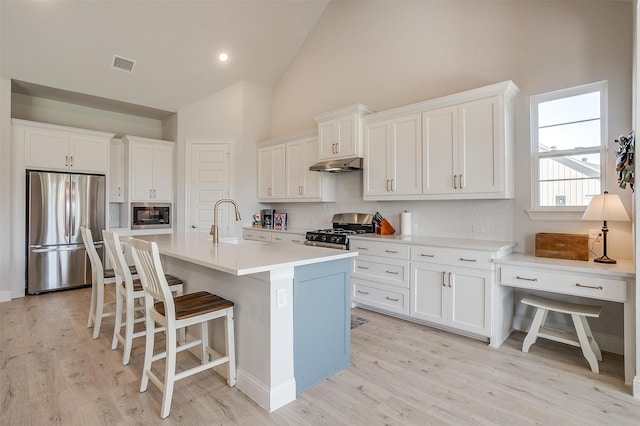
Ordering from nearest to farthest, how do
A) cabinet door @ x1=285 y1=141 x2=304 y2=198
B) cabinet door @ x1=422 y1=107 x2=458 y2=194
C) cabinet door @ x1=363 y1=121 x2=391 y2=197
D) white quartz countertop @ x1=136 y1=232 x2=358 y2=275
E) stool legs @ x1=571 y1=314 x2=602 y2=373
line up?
white quartz countertop @ x1=136 y1=232 x2=358 y2=275 → stool legs @ x1=571 y1=314 x2=602 y2=373 → cabinet door @ x1=422 y1=107 x2=458 y2=194 → cabinet door @ x1=363 y1=121 x2=391 y2=197 → cabinet door @ x1=285 y1=141 x2=304 y2=198

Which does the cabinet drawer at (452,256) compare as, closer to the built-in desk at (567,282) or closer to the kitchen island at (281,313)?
the built-in desk at (567,282)

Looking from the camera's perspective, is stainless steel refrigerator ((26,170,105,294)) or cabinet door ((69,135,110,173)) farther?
cabinet door ((69,135,110,173))

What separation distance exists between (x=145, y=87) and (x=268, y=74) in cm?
202

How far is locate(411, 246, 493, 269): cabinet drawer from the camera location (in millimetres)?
2930

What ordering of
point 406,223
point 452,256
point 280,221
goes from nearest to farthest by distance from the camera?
point 452,256 < point 406,223 < point 280,221

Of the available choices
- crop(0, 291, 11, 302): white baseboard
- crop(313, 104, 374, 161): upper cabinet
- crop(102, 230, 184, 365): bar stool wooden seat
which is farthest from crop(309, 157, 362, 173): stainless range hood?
crop(0, 291, 11, 302): white baseboard

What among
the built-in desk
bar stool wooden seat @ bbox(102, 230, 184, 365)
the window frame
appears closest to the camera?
the built-in desk

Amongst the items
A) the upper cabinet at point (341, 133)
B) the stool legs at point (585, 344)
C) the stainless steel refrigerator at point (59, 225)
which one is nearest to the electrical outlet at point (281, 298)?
the stool legs at point (585, 344)

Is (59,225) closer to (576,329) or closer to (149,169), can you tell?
(149,169)

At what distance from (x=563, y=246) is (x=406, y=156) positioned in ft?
5.65

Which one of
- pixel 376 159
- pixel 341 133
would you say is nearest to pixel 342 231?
pixel 376 159

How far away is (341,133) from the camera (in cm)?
429

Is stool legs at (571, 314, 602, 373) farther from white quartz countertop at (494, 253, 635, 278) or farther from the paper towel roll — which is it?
the paper towel roll

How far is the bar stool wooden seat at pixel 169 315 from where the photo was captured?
1.96m
